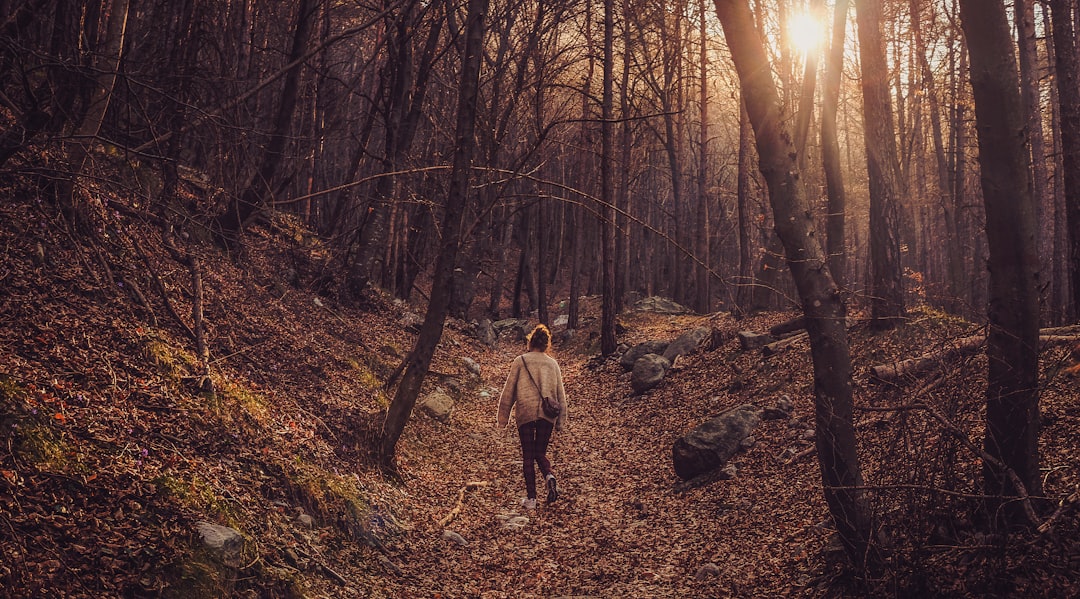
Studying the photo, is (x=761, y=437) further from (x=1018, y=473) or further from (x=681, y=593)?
(x=1018, y=473)

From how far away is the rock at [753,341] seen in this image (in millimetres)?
12217

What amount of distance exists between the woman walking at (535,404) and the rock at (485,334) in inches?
547

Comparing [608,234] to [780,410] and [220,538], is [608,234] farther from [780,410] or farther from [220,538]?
[220,538]

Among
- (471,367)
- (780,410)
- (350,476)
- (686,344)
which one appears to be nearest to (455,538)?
(350,476)

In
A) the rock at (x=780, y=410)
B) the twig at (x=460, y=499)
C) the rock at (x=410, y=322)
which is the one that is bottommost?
the twig at (x=460, y=499)

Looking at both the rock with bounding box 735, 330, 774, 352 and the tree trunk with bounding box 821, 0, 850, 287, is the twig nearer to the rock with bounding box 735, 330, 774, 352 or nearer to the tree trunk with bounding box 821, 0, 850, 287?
the rock with bounding box 735, 330, 774, 352

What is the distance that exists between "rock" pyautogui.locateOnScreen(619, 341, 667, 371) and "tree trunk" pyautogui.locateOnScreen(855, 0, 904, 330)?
5653 millimetres

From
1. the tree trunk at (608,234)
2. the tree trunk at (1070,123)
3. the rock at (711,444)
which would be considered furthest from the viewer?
the tree trunk at (608,234)

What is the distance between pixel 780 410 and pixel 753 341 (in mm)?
3833

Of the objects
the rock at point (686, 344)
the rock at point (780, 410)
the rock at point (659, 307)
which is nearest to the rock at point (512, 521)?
the rock at point (780, 410)

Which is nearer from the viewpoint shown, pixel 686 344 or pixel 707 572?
pixel 707 572

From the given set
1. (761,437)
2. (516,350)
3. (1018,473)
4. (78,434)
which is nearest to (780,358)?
(761,437)

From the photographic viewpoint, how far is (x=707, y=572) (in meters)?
5.50

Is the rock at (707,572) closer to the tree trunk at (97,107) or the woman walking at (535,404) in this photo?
the woman walking at (535,404)
